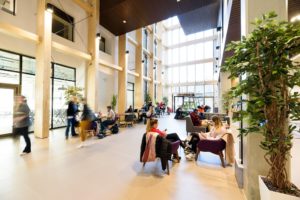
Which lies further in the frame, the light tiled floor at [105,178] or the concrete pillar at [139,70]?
the concrete pillar at [139,70]

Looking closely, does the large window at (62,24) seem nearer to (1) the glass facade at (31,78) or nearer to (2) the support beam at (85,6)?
(2) the support beam at (85,6)

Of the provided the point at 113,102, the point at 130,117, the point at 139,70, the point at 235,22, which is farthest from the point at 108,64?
the point at 235,22

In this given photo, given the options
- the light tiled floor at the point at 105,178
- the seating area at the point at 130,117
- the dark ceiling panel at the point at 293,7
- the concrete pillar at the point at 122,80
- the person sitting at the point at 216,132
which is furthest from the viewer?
the concrete pillar at the point at 122,80

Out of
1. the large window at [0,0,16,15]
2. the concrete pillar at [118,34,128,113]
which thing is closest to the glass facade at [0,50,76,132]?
the large window at [0,0,16,15]

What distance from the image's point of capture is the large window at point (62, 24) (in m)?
7.38

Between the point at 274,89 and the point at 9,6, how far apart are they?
8.02 m

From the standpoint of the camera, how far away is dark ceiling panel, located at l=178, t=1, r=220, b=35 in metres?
9.68

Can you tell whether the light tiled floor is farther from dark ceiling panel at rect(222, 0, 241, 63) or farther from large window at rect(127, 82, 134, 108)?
large window at rect(127, 82, 134, 108)

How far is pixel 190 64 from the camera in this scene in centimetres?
1945

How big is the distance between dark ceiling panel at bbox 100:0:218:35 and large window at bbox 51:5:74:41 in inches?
70.1

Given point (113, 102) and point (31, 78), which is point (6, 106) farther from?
point (113, 102)

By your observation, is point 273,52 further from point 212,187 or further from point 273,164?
point 212,187

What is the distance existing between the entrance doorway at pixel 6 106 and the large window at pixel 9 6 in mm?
2583

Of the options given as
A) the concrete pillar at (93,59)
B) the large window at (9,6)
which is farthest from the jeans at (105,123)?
the large window at (9,6)
